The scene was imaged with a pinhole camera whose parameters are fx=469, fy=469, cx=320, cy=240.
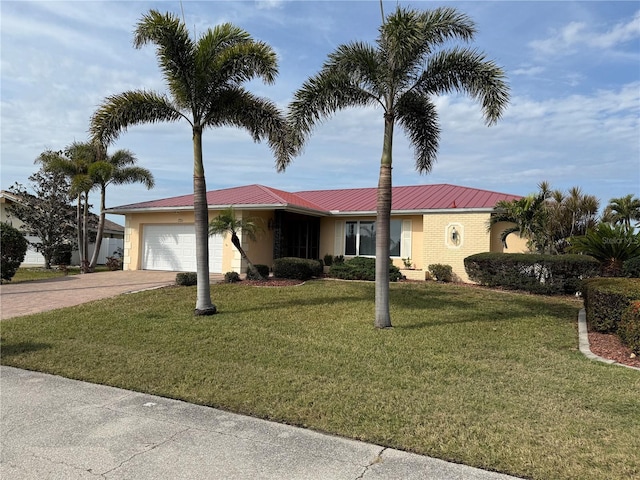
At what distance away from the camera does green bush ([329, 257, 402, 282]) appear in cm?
1720

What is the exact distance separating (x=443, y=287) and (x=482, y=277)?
1.63 metres

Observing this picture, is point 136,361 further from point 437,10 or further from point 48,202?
point 48,202

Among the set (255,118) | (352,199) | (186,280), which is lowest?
(186,280)

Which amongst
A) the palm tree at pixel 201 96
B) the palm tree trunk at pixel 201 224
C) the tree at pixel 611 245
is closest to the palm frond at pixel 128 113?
A: the palm tree at pixel 201 96

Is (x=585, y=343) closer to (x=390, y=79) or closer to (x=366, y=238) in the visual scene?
(x=390, y=79)

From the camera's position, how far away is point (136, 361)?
682 cm

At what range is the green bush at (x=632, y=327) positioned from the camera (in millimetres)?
6949

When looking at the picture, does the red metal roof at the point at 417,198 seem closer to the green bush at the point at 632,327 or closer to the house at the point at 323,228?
the house at the point at 323,228

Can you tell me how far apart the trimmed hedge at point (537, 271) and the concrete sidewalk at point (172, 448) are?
489 inches

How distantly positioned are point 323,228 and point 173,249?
6708 mm

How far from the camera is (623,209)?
2391 centimetres

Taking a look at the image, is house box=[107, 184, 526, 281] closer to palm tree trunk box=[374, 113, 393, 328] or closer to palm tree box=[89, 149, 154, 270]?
palm tree box=[89, 149, 154, 270]

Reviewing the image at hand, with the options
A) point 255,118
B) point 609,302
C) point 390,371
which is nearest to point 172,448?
point 390,371

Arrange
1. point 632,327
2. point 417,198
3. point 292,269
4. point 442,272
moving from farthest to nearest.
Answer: point 417,198 < point 442,272 < point 292,269 < point 632,327
